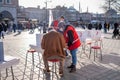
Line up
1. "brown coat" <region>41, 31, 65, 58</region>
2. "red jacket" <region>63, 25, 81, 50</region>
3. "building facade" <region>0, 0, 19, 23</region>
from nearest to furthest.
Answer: "brown coat" <region>41, 31, 65, 58</region>, "red jacket" <region>63, 25, 81, 50</region>, "building facade" <region>0, 0, 19, 23</region>

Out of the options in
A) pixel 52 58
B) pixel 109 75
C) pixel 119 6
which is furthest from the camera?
pixel 119 6

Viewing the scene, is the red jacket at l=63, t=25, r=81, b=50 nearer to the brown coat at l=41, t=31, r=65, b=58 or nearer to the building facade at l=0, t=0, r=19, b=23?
the brown coat at l=41, t=31, r=65, b=58

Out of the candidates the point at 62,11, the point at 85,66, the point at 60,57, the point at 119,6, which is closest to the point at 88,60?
the point at 85,66

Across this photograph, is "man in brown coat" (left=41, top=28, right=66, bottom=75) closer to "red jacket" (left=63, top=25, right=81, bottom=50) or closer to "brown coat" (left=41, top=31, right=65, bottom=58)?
"brown coat" (left=41, top=31, right=65, bottom=58)

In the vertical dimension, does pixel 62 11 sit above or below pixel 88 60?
above

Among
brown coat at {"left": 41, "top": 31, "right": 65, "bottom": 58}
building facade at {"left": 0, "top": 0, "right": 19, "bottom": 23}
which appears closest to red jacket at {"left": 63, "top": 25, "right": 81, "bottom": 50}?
brown coat at {"left": 41, "top": 31, "right": 65, "bottom": 58}

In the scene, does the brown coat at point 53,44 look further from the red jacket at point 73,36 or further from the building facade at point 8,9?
the building facade at point 8,9

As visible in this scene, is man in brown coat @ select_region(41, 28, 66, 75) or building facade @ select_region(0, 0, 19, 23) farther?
building facade @ select_region(0, 0, 19, 23)

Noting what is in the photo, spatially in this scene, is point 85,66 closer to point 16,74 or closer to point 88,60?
point 88,60

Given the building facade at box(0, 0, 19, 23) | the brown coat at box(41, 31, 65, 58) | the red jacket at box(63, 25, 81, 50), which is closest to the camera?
the brown coat at box(41, 31, 65, 58)

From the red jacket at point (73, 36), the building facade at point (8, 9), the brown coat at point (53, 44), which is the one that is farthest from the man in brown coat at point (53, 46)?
the building facade at point (8, 9)

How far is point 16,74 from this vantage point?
247 inches

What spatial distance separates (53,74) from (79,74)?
83 cm

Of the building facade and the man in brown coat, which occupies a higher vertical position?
the building facade
